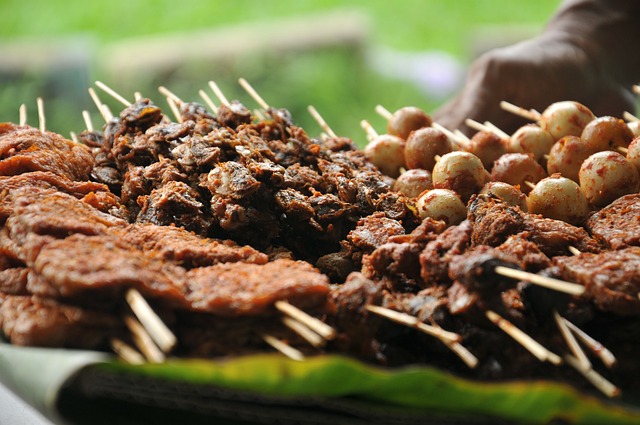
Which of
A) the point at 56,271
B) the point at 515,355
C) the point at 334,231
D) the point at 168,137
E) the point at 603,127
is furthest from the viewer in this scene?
the point at 603,127

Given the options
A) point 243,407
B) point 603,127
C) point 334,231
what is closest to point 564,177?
point 603,127

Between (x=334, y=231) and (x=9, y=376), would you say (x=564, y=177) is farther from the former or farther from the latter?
(x=9, y=376)

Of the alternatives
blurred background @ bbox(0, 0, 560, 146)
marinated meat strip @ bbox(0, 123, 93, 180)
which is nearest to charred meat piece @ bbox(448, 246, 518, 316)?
marinated meat strip @ bbox(0, 123, 93, 180)

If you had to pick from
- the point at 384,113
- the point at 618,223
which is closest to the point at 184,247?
the point at 618,223

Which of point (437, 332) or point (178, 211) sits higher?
point (178, 211)

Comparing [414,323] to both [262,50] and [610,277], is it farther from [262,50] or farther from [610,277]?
[262,50]

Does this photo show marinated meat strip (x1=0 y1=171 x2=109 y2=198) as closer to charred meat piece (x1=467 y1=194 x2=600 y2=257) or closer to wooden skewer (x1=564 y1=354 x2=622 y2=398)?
charred meat piece (x1=467 y1=194 x2=600 y2=257)

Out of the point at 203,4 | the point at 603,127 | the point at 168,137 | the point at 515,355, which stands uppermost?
the point at 203,4
